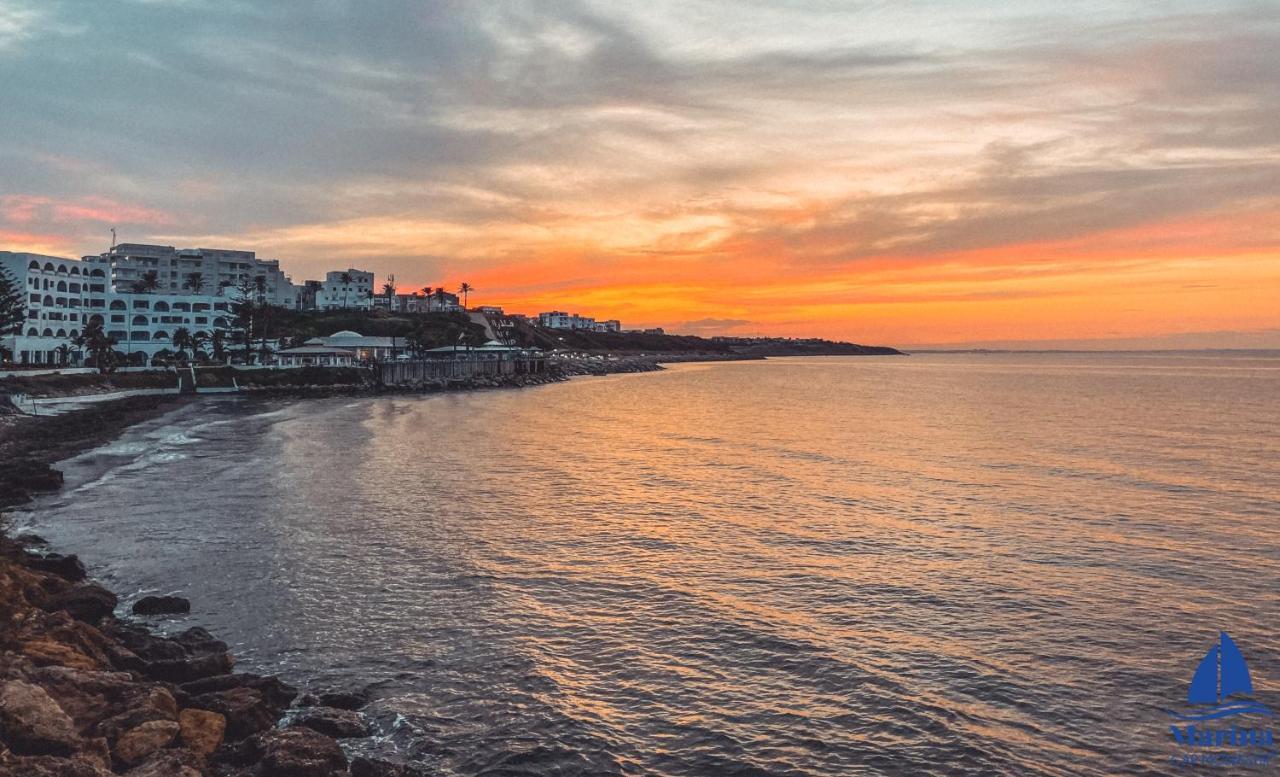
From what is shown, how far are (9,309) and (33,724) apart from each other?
106m

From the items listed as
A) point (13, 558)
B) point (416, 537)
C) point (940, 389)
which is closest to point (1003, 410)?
Result: point (940, 389)

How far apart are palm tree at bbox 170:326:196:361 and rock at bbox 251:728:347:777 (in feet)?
414

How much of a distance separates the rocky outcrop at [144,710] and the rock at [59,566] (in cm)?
430

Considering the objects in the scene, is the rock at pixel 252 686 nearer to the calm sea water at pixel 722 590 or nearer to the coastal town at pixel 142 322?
the calm sea water at pixel 722 590

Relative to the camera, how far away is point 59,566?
22266 millimetres

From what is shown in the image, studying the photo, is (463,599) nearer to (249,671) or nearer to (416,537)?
(249,671)

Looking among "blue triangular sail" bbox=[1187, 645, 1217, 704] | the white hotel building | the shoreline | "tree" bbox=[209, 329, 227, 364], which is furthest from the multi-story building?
"blue triangular sail" bbox=[1187, 645, 1217, 704]

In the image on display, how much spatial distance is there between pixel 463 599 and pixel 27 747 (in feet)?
36.8

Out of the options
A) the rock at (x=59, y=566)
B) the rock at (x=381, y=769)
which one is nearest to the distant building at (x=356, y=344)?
the rock at (x=59, y=566)

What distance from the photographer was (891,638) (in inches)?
737

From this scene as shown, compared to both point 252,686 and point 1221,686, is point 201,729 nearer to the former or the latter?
point 252,686

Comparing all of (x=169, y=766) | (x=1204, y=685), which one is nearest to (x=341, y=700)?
(x=169, y=766)

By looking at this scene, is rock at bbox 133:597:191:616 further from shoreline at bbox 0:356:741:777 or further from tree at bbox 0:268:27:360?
tree at bbox 0:268:27:360

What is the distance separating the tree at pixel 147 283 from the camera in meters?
144
